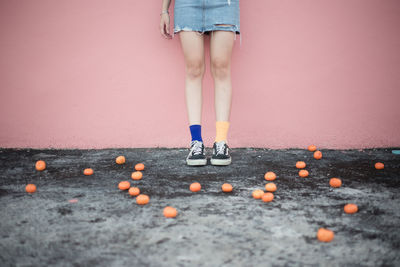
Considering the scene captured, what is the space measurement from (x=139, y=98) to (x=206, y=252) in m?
2.04

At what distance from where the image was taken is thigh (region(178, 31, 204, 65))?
2.38 meters

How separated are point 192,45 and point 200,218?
1.44 meters

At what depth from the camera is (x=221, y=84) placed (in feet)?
8.20

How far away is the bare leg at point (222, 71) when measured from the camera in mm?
2393

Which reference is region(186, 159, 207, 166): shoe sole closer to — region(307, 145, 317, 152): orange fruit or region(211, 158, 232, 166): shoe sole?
region(211, 158, 232, 166): shoe sole

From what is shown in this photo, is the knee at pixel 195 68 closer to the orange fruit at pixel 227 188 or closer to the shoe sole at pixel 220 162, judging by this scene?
the shoe sole at pixel 220 162

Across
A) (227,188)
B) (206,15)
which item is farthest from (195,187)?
(206,15)

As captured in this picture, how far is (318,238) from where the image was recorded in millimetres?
1211

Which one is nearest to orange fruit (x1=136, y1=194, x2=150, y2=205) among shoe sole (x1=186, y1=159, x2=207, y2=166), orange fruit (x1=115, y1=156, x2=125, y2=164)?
shoe sole (x1=186, y1=159, x2=207, y2=166)

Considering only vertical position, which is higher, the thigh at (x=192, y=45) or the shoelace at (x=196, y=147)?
the thigh at (x=192, y=45)

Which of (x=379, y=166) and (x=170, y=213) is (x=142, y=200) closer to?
(x=170, y=213)

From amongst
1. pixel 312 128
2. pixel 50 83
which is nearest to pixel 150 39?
pixel 50 83

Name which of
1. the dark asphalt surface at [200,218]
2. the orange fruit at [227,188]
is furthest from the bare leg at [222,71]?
the orange fruit at [227,188]

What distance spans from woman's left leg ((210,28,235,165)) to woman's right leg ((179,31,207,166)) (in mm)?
96
